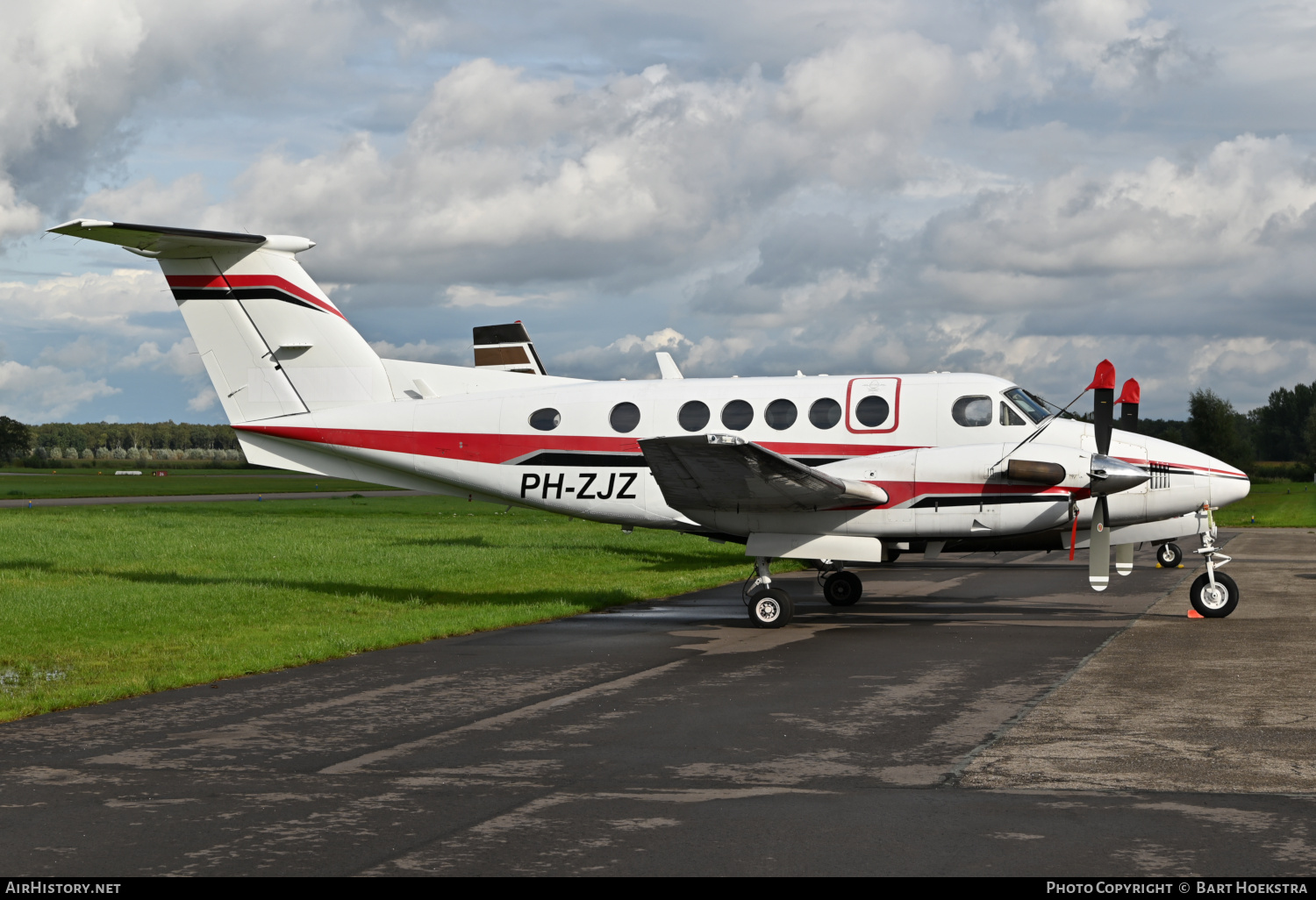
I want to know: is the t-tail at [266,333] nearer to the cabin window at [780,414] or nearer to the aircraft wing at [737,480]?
the aircraft wing at [737,480]

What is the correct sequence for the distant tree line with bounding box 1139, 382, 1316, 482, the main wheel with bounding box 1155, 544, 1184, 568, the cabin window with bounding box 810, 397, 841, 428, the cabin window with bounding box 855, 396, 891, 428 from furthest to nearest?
the distant tree line with bounding box 1139, 382, 1316, 482, the main wheel with bounding box 1155, 544, 1184, 568, the cabin window with bounding box 810, 397, 841, 428, the cabin window with bounding box 855, 396, 891, 428

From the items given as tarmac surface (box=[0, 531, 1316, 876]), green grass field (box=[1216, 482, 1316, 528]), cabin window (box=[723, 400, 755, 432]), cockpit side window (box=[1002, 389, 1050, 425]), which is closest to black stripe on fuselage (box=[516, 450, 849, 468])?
cabin window (box=[723, 400, 755, 432])

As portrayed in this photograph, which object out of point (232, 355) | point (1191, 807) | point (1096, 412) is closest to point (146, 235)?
point (232, 355)

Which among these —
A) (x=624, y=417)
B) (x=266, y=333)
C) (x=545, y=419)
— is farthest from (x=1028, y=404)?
(x=266, y=333)

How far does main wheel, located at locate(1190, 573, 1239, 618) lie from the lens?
51.5 feet

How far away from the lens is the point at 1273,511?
193ft

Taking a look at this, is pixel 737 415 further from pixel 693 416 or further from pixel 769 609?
pixel 769 609

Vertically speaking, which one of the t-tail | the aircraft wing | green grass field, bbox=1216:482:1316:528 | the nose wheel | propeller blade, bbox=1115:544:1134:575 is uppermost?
the t-tail

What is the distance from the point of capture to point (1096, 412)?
1529cm

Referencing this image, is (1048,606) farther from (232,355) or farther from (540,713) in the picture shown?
(232,355)

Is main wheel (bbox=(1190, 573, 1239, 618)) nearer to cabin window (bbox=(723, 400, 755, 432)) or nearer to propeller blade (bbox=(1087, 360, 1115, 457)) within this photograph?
propeller blade (bbox=(1087, 360, 1115, 457))

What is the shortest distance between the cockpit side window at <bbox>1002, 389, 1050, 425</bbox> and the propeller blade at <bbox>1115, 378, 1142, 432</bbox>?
126 centimetres

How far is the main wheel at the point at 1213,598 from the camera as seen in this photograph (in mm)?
15695

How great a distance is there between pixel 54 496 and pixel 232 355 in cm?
Result: 4932
